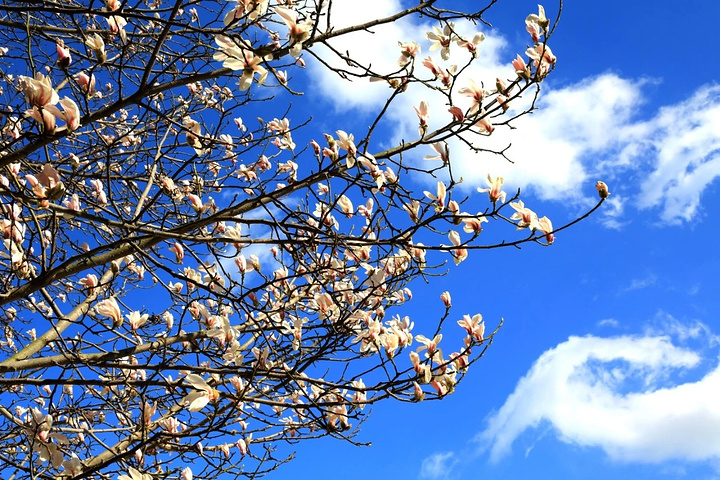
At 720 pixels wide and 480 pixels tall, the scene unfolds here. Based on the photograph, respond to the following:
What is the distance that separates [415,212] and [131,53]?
2444 millimetres

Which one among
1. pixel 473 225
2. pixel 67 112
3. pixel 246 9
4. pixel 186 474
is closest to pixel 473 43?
pixel 473 225

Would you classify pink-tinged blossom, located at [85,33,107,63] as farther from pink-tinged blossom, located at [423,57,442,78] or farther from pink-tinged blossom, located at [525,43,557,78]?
pink-tinged blossom, located at [525,43,557,78]

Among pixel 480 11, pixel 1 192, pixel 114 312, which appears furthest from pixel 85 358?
pixel 480 11

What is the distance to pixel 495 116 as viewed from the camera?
2.55 metres

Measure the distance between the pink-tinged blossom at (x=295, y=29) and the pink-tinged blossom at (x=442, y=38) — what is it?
2.86 ft

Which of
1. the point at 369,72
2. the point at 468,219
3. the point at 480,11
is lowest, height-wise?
the point at 468,219

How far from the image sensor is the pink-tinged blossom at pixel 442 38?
8.90ft

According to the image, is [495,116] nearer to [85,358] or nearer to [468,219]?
[468,219]

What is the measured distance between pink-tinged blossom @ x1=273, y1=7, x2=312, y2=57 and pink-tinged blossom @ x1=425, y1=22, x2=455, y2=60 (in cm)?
87

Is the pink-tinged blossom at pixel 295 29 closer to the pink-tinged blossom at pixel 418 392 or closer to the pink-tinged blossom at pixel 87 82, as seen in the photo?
the pink-tinged blossom at pixel 87 82

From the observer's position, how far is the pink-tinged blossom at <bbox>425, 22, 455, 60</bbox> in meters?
2.71

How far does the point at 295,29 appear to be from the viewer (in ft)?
6.57

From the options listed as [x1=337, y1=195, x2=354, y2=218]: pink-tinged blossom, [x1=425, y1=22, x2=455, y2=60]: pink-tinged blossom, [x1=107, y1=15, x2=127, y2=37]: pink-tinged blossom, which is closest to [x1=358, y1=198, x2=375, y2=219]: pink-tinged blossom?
[x1=337, y1=195, x2=354, y2=218]: pink-tinged blossom

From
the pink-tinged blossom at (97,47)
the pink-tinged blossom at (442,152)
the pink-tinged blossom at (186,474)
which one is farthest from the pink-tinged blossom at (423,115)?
the pink-tinged blossom at (186,474)
